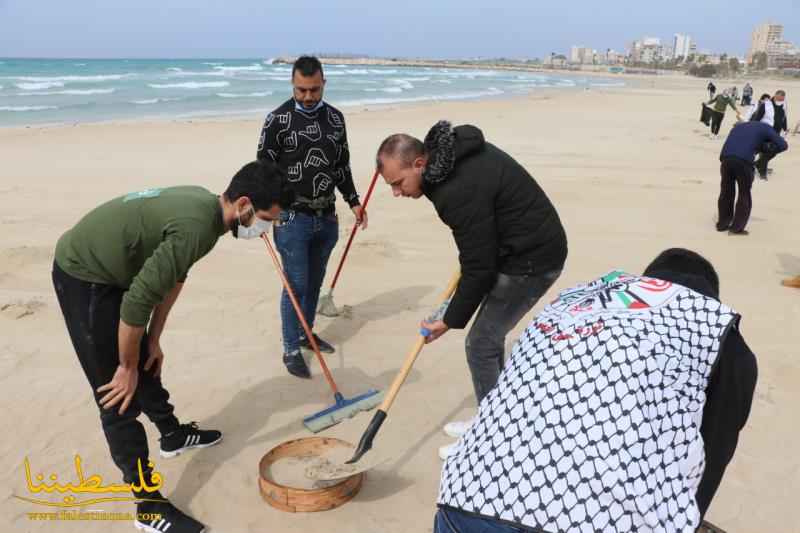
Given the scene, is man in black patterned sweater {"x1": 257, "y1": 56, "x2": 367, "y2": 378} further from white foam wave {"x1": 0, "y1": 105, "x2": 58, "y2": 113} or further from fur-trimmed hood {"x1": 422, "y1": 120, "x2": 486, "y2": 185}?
white foam wave {"x1": 0, "y1": 105, "x2": 58, "y2": 113}

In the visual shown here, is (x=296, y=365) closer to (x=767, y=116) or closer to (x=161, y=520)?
(x=161, y=520)

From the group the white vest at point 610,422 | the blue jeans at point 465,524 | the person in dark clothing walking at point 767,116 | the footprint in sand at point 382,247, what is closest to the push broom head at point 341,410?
the blue jeans at point 465,524

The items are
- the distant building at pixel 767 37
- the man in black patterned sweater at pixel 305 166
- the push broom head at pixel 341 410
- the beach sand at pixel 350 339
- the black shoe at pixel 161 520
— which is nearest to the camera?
the black shoe at pixel 161 520

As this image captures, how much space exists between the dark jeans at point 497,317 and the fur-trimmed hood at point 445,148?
1.97 feet

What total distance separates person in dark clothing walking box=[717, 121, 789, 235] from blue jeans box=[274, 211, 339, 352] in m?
5.19

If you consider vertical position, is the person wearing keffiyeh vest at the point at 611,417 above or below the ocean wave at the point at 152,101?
above

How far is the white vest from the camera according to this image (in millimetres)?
1396

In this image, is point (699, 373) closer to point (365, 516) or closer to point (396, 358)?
point (365, 516)

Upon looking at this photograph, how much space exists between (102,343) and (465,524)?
1650mm

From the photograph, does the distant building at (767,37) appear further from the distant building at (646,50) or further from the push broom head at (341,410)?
the push broom head at (341,410)

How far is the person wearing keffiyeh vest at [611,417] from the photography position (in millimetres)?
1396

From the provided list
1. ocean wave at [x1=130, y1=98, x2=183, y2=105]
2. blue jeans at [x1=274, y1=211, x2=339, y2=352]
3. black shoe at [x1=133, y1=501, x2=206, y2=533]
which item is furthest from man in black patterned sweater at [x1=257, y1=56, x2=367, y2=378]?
ocean wave at [x1=130, y1=98, x2=183, y2=105]

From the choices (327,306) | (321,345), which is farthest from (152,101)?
(321,345)

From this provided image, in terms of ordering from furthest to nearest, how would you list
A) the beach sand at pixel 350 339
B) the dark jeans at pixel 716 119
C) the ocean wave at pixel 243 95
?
1. the ocean wave at pixel 243 95
2. the dark jeans at pixel 716 119
3. the beach sand at pixel 350 339
